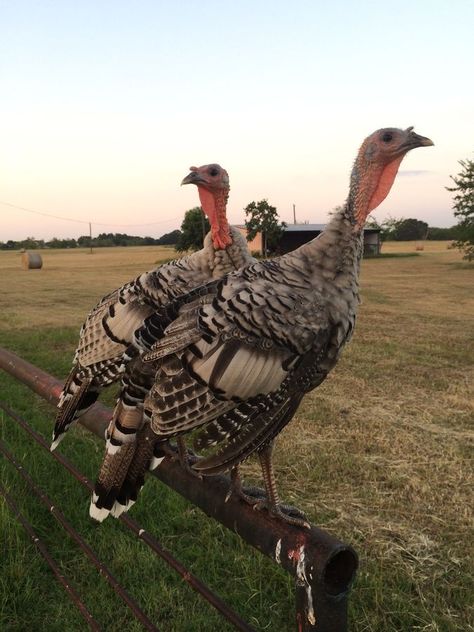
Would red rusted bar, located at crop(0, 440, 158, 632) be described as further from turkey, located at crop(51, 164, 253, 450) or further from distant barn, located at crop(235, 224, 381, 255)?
distant barn, located at crop(235, 224, 381, 255)

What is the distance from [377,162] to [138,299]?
178 cm

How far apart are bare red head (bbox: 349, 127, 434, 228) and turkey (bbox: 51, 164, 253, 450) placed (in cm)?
119

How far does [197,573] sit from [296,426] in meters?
3.04

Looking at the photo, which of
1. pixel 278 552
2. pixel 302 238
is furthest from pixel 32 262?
pixel 278 552

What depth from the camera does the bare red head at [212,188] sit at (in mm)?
4105

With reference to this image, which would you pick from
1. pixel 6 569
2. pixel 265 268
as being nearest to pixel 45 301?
pixel 6 569

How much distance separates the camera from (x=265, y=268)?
2.74 metres

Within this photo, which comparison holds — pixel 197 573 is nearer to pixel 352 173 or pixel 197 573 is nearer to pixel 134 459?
pixel 134 459

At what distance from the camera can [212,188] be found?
415 centimetres

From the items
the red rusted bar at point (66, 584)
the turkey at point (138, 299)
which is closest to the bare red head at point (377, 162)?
the turkey at point (138, 299)

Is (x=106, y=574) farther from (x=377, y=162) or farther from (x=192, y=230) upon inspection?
(x=192, y=230)

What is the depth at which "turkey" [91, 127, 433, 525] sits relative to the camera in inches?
92.4

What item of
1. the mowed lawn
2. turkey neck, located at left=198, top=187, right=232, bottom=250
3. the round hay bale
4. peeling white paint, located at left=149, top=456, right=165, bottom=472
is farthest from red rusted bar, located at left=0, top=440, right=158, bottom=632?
the round hay bale

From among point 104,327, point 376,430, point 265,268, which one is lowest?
point 376,430
